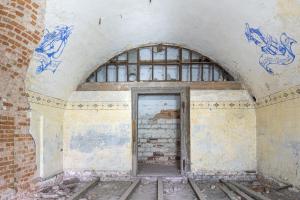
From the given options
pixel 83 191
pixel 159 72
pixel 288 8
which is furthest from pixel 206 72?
pixel 83 191

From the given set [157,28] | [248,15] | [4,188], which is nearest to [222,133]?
[157,28]

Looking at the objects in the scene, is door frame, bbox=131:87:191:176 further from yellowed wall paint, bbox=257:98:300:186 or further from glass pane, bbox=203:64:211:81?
yellowed wall paint, bbox=257:98:300:186

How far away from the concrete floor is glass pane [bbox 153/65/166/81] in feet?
7.77

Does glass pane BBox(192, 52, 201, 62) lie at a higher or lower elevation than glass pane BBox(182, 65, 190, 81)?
higher

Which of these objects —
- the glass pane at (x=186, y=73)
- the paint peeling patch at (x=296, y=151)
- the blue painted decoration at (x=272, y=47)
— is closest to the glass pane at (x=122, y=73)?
the glass pane at (x=186, y=73)

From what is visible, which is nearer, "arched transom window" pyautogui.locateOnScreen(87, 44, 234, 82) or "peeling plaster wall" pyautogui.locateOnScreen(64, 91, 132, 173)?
"peeling plaster wall" pyautogui.locateOnScreen(64, 91, 132, 173)

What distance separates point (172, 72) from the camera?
27.8 feet

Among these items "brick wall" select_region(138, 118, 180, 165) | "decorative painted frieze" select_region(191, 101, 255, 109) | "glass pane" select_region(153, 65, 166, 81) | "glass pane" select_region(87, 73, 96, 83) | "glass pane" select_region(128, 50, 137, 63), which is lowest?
"brick wall" select_region(138, 118, 180, 165)

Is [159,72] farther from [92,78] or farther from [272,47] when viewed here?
[272,47]

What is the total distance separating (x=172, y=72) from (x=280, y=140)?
3163 millimetres

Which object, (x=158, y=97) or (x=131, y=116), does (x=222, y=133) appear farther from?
(x=158, y=97)

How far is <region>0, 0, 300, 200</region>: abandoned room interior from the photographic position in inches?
198

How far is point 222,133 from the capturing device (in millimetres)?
8125

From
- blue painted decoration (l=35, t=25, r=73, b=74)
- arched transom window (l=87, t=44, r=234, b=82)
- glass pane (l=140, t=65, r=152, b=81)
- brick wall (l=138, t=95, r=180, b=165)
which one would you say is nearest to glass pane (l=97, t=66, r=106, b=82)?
arched transom window (l=87, t=44, r=234, b=82)
